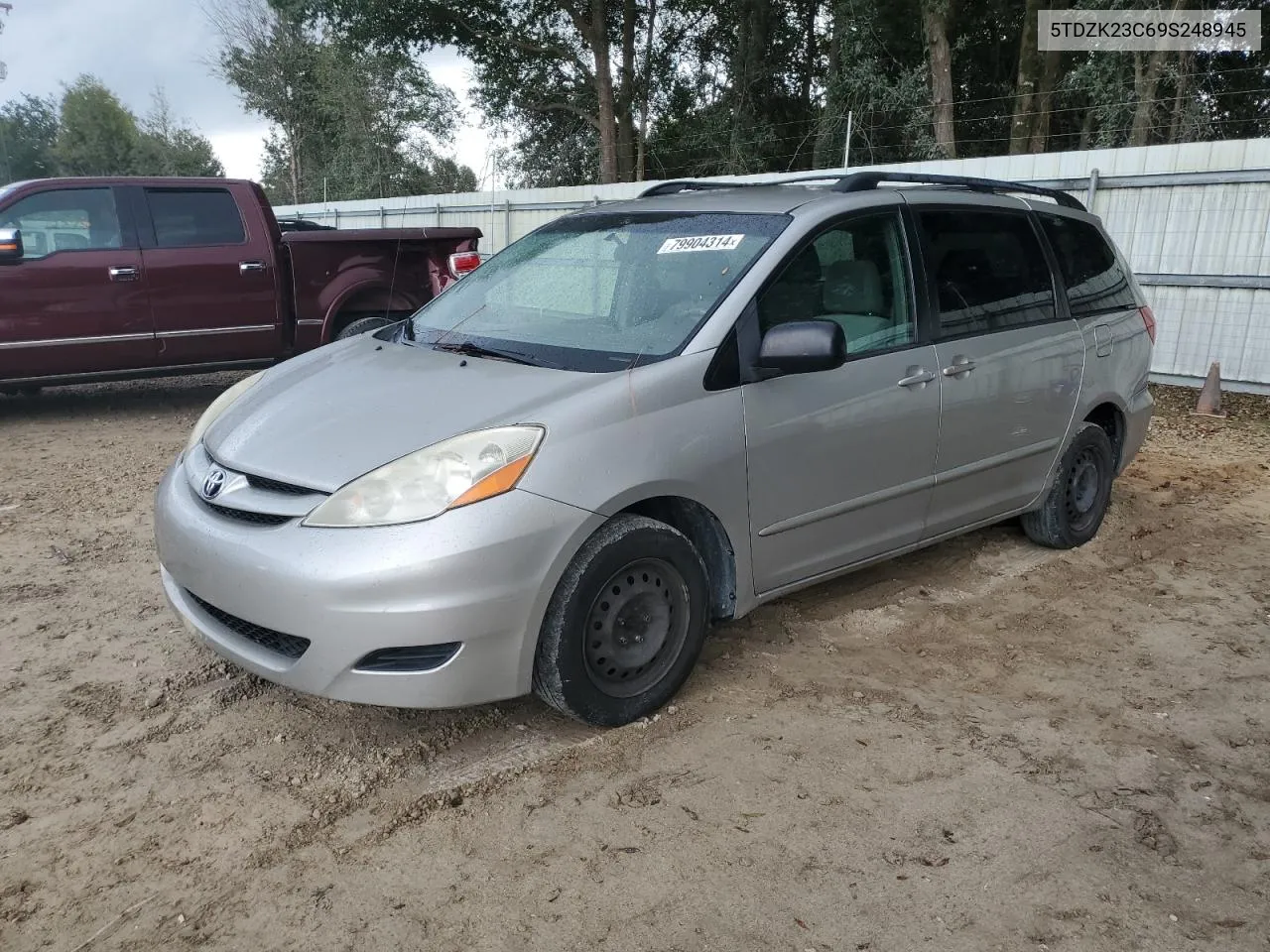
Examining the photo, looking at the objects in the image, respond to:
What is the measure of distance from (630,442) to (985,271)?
2.15 m

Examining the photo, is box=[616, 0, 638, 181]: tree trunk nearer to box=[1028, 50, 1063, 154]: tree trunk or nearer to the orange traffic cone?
box=[1028, 50, 1063, 154]: tree trunk

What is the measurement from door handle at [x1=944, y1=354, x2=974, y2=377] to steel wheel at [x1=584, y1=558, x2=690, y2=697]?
1.56 m

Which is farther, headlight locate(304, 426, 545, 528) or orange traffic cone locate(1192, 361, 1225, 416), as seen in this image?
orange traffic cone locate(1192, 361, 1225, 416)

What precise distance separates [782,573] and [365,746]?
1.57m

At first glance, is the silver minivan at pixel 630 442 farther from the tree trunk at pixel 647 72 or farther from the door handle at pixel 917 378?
the tree trunk at pixel 647 72

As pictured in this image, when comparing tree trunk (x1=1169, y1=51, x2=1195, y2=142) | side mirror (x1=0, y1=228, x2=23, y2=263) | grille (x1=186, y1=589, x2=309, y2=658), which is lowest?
grille (x1=186, y1=589, x2=309, y2=658)

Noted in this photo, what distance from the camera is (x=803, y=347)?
3.29m

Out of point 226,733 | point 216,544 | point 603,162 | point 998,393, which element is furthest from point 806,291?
point 603,162

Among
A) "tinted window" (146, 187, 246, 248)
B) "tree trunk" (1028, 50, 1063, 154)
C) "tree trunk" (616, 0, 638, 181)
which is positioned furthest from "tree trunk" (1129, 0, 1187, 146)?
"tinted window" (146, 187, 246, 248)

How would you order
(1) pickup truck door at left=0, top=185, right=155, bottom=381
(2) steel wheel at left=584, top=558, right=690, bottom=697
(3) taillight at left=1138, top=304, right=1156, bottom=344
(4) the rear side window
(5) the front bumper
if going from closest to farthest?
(5) the front bumper < (2) steel wheel at left=584, top=558, right=690, bottom=697 < (4) the rear side window < (3) taillight at left=1138, top=304, right=1156, bottom=344 < (1) pickup truck door at left=0, top=185, right=155, bottom=381

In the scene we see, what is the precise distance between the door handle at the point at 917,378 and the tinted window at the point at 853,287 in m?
0.12

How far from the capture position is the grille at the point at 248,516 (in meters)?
2.91

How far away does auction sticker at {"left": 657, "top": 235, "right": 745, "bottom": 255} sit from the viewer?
145 inches

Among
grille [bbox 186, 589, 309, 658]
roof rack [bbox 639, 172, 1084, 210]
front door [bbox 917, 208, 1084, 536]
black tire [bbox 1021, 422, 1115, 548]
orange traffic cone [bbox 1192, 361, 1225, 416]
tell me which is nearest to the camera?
grille [bbox 186, 589, 309, 658]
